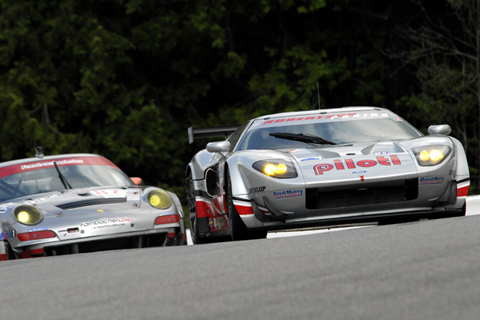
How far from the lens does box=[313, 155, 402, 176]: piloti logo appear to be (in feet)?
18.7

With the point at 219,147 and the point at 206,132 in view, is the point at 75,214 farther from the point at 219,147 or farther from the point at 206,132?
the point at 206,132

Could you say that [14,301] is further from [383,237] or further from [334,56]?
[334,56]

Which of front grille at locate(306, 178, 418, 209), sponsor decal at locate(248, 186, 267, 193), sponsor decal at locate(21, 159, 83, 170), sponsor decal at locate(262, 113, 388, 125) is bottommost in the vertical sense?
front grille at locate(306, 178, 418, 209)

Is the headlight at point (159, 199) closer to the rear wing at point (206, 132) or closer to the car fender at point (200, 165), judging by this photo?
the car fender at point (200, 165)

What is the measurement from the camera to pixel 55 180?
25.2 feet

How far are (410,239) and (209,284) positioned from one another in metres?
1.33

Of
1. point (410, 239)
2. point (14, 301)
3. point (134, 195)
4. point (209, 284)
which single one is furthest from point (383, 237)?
point (134, 195)

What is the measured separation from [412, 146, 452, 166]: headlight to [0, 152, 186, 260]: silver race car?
236cm

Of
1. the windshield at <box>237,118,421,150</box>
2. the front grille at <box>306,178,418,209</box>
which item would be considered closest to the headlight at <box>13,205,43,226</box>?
the windshield at <box>237,118,421,150</box>

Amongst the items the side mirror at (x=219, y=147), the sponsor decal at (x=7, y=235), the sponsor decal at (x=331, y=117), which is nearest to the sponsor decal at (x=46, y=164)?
the sponsor decal at (x=7, y=235)

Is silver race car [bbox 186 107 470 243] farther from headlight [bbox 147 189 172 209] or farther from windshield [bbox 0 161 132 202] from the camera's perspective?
windshield [bbox 0 161 132 202]

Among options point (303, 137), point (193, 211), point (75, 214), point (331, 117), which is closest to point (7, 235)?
point (75, 214)

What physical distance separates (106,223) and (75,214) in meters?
0.29

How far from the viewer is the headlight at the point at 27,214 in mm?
6461
